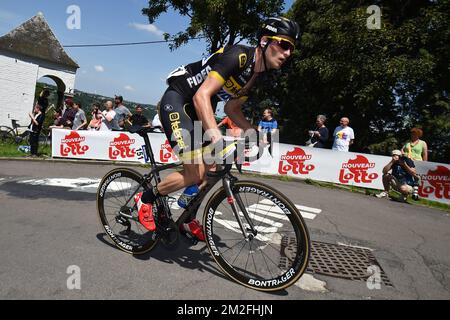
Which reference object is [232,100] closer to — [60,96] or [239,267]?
[239,267]

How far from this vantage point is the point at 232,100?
348cm

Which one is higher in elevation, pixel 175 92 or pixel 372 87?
pixel 372 87

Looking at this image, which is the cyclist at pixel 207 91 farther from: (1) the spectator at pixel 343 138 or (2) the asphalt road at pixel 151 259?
(1) the spectator at pixel 343 138

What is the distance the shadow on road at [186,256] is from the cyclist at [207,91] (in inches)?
14.2

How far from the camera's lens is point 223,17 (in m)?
21.4

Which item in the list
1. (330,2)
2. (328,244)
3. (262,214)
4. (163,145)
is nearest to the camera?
(262,214)

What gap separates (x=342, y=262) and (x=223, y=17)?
2045 centimetres

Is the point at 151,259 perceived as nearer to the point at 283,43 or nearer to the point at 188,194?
the point at 188,194

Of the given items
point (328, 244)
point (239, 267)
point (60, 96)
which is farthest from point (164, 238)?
point (60, 96)

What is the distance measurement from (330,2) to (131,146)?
16.0 meters

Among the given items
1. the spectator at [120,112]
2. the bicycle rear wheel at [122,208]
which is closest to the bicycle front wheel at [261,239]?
the bicycle rear wheel at [122,208]

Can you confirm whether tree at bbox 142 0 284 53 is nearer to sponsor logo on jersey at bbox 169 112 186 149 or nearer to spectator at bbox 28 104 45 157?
spectator at bbox 28 104 45 157
